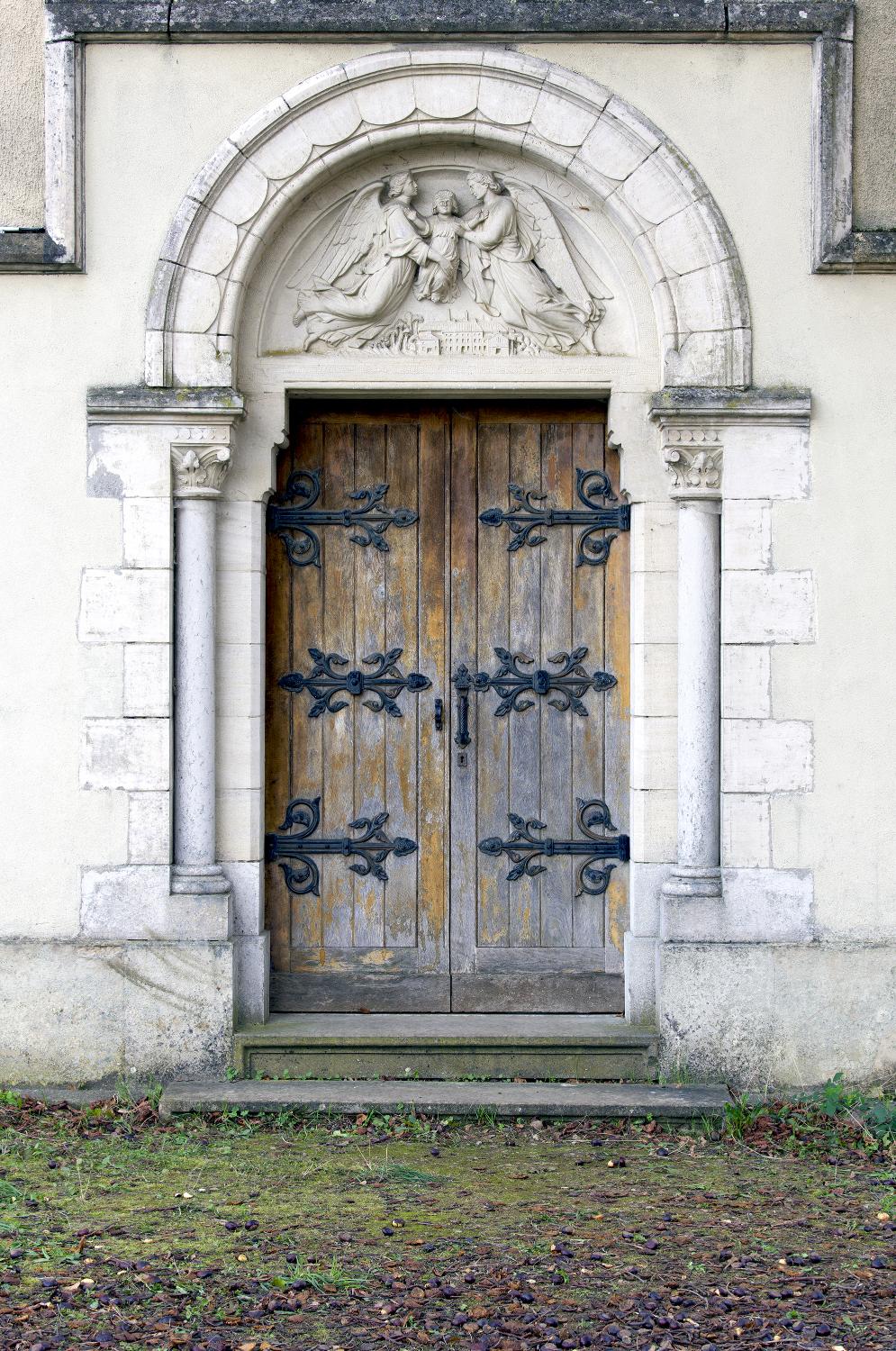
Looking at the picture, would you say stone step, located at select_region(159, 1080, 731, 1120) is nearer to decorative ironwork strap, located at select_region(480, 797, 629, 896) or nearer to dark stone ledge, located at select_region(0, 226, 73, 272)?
decorative ironwork strap, located at select_region(480, 797, 629, 896)

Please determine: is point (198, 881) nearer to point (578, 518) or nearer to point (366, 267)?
point (578, 518)

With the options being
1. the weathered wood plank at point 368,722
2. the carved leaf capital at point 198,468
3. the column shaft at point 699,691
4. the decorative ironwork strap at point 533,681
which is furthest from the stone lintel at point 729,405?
the carved leaf capital at point 198,468

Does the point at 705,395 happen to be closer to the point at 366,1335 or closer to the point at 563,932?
the point at 563,932

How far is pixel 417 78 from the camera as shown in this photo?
16.8 feet

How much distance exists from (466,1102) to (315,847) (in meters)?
1.15

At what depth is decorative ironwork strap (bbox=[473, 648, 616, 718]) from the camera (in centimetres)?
548

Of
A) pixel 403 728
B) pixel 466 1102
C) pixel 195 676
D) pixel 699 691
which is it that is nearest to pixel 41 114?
pixel 195 676

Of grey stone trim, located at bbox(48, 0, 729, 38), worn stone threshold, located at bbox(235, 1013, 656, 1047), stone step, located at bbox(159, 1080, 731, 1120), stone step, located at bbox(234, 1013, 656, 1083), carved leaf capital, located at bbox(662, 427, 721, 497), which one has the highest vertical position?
grey stone trim, located at bbox(48, 0, 729, 38)

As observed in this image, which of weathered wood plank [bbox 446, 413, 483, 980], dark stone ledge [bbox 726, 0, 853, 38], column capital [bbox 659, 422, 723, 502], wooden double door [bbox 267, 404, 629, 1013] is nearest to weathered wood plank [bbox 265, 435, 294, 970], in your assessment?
wooden double door [bbox 267, 404, 629, 1013]

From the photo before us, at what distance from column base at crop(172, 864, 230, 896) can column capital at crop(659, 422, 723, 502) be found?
7.03 ft

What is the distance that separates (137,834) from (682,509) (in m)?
2.28

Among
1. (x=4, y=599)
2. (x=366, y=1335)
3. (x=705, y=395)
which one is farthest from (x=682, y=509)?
(x=366, y=1335)

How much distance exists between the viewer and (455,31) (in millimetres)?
5078

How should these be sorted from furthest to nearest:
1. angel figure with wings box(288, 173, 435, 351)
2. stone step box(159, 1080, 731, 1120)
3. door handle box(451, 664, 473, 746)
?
1. door handle box(451, 664, 473, 746)
2. angel figure with wings box(288, 173, 435, 351)
3. stone step box(159, 1080, 731, 1120)
